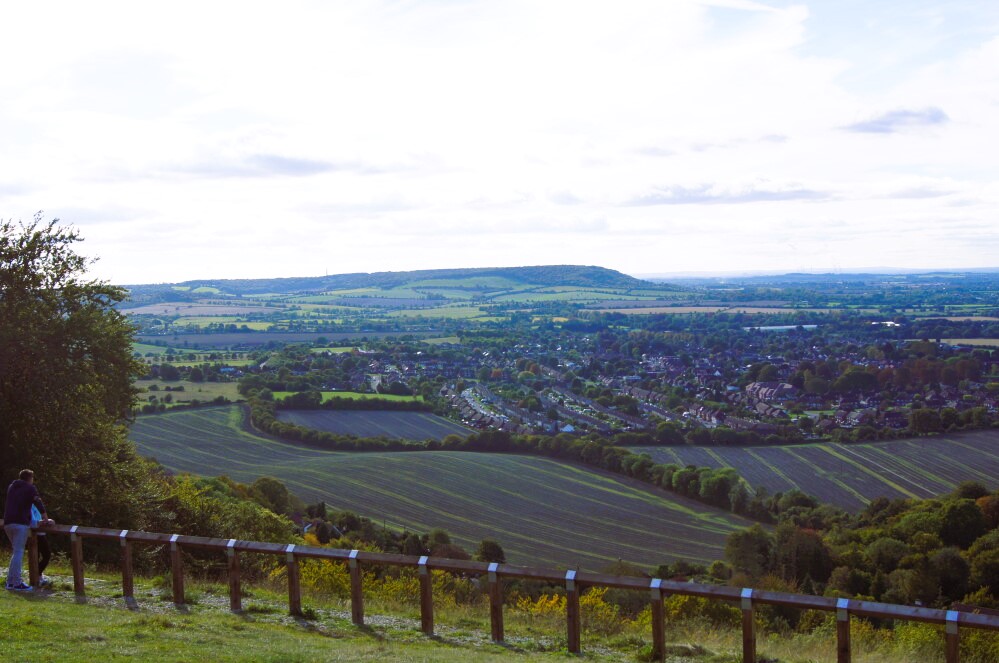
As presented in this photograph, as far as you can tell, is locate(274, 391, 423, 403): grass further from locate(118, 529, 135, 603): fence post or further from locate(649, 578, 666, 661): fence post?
locate(649, 578, 666, 661): fence post

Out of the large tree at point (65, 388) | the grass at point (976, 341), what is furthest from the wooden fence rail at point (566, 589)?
the grass at point (976, 341)

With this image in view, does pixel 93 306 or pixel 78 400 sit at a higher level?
pixel 93 306

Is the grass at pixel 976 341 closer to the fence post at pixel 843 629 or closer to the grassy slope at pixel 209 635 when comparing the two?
the fence post at pixel 843 629

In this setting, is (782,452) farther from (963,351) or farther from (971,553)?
(963,351)

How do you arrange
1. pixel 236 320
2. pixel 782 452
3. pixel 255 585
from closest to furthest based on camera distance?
pixel 255 585
pixel 782 452
pixel 236 320

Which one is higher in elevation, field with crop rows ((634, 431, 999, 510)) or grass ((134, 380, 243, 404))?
grass ((134, 380, 243, 404))

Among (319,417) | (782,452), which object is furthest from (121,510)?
(319,417)

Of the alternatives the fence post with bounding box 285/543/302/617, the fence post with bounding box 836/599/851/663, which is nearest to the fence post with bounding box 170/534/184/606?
the fence post with bounding box 285/543/302/617
